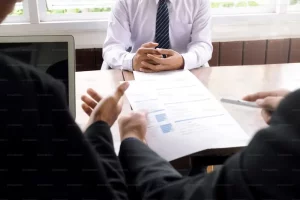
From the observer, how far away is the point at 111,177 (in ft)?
1.83

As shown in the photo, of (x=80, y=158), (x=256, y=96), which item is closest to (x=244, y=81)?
(x=256, y=96)

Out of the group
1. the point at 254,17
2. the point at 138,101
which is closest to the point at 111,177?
the point at 138,101

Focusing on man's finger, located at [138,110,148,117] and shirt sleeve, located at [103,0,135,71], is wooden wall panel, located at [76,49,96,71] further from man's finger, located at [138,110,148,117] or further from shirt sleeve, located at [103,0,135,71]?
man's finger, located at [138,110,148,117]

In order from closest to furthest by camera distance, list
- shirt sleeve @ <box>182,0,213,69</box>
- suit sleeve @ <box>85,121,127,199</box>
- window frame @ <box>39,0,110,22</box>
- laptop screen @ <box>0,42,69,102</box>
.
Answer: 1. suit sleeve @ <box>85,121,127,199</box>
2. laptop screen @ <box>0,42,69,102</box>
3. shirt sleeve @ <box>182,0,213,69</box>
4. window frame @ <box>39,0,110,22</box>

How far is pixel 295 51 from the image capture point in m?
2.05

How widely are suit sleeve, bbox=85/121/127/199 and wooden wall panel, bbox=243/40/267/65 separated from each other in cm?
153

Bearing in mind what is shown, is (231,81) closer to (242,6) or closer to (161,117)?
(161,117)

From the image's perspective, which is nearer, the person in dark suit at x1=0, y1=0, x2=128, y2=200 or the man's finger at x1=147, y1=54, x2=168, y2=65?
the person in dark suit at x1=0, y1=0, x2=128, y2=200

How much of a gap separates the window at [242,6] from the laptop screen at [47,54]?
1.40 m

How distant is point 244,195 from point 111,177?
0.23 meters

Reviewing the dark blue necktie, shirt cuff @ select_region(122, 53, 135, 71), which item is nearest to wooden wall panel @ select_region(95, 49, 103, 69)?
the dark blue necktie

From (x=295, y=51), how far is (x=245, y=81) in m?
1.06

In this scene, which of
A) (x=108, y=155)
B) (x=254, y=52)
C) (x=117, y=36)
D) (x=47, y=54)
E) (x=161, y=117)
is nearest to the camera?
(x=108, y=155)

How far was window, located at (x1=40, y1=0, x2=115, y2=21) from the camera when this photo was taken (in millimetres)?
1951
